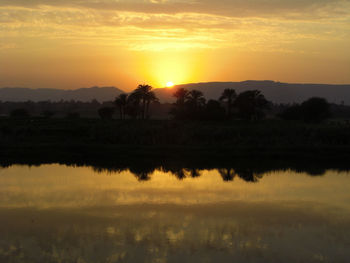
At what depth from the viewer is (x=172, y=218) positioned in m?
16.5

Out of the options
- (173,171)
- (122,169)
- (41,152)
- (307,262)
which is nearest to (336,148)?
(173,171)

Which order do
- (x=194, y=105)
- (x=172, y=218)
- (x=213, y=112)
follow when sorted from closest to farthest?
(x=172, y=218)
(x=213, y=112)
(x=194, y=105)

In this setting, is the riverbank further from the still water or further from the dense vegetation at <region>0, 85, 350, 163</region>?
the still water

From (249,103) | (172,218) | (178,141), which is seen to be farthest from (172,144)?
(249,103)

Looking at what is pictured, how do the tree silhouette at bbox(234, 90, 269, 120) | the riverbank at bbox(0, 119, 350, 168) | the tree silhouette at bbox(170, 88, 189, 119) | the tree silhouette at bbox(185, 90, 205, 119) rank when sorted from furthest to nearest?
1. the tree silhouette at bbox(234, 90, 269, 120)
2. the tree silhouette at bbox(170, 88, 189, 119)
3. the tree silhouette at bbox(185, 90, 205, 119)
4. the riverbank at bbox(0, 119, 350, 168)

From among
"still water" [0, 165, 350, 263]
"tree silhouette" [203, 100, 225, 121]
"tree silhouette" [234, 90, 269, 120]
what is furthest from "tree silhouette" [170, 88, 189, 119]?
"still water" [0, 165, 350, 263]

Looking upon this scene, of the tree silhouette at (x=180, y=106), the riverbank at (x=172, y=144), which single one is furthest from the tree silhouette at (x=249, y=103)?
the riverbank at (x=172, y=144)

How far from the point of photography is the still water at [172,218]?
1277cm

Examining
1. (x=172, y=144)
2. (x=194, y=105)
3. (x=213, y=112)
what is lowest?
(x=172, y=144)

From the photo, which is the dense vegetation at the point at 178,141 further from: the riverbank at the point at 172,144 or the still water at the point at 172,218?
the still water at the point at 172,218

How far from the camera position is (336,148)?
39.6 metres

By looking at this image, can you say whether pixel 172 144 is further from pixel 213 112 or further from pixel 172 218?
pixel 172 218

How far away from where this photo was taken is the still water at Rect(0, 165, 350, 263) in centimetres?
1277

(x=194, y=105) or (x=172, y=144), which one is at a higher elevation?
(x=194, y=105)
